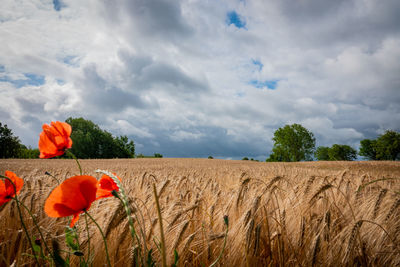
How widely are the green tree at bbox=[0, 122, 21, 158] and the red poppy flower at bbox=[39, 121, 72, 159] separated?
49357 mm

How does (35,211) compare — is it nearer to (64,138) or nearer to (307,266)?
(64,138)

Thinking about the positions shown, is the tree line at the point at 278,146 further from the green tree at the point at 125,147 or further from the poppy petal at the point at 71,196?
the poppy petal at the point at 71,196

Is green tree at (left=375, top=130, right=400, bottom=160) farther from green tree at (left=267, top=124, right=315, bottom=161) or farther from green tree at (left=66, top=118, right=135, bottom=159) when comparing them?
green tree at (left=66, top=118, right=135, bottom=159)

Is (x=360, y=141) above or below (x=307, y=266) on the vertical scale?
above

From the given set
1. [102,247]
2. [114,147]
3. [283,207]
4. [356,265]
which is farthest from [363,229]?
[114,147]

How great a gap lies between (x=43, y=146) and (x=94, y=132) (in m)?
52.2

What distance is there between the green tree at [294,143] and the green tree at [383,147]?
13.1 m

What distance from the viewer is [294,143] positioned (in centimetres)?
4175

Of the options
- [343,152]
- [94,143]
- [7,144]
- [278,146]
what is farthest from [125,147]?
[343,152]

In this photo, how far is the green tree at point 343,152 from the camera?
50250 mm

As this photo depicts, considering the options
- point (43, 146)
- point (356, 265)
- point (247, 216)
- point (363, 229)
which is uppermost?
point (43, 146)

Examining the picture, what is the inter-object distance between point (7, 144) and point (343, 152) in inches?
2668

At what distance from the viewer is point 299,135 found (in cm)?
4225

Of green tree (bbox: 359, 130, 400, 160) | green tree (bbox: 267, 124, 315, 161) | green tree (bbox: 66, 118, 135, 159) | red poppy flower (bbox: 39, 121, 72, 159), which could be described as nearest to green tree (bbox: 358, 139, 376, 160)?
green tree (bbox: 359, 130, 400, 160)
